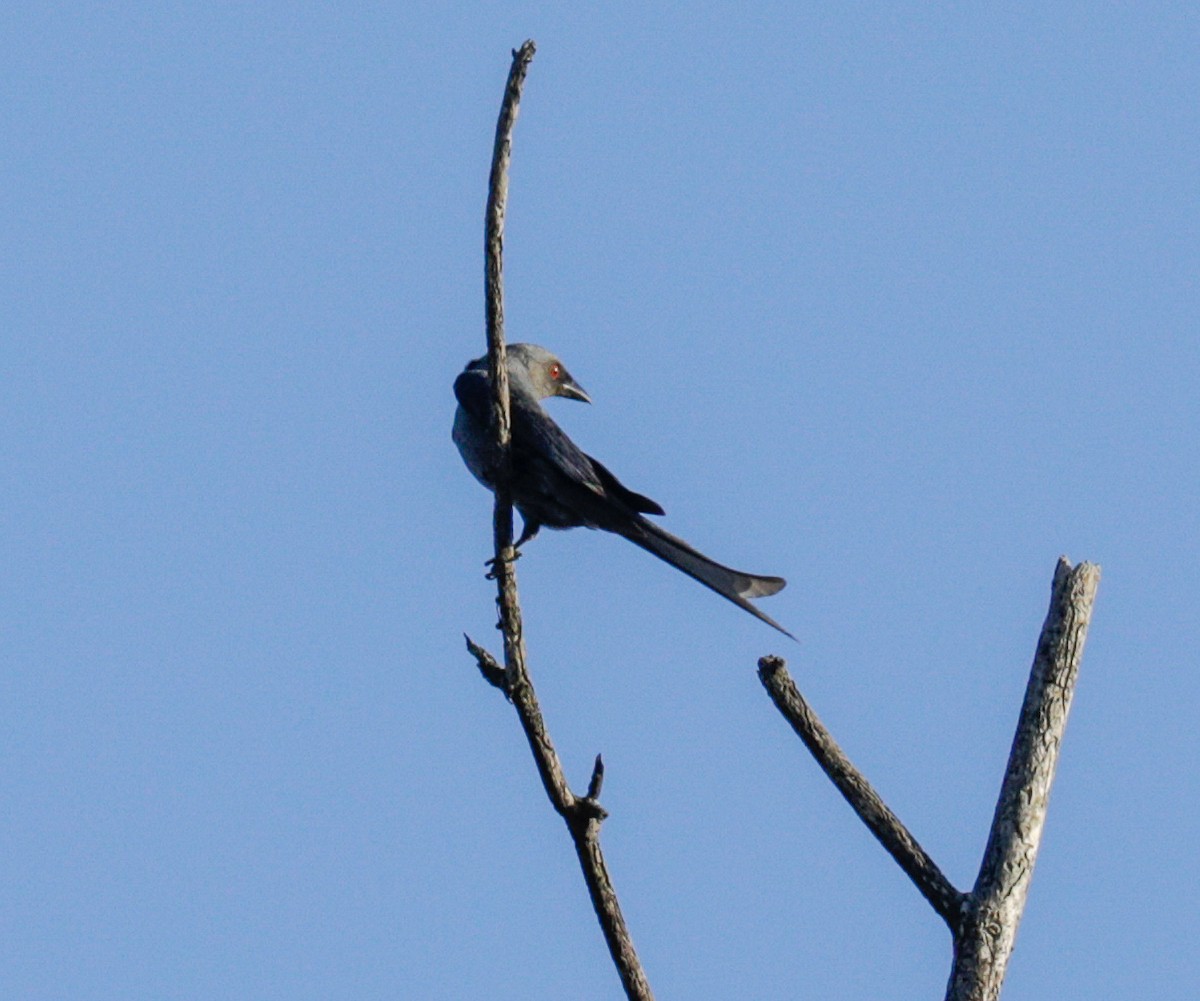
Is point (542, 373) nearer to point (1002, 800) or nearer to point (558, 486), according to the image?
point (558, 486)

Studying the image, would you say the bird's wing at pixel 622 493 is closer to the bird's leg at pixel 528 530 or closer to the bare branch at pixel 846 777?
the bird's leg at pixel 528 530

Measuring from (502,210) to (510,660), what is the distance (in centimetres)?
141

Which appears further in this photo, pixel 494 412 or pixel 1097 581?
pixel 494 412

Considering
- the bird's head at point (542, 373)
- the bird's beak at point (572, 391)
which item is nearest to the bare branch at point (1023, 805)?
the bird's head at point (542, 373)

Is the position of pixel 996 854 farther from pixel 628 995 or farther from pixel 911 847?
pixel 628 995

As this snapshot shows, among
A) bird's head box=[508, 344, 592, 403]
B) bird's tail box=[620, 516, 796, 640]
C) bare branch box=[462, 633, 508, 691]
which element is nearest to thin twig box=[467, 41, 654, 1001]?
bare branch box=[462, 633, 508, 691]

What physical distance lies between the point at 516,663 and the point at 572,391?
4068mm

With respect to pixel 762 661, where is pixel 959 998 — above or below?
below

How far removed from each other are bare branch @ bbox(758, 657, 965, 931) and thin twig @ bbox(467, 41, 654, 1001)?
571mm

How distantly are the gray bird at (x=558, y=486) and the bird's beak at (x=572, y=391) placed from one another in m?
1.46

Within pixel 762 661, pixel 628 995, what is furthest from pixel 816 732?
pixel 628 995

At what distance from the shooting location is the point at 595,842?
16.0 feet

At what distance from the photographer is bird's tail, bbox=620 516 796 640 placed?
649cm

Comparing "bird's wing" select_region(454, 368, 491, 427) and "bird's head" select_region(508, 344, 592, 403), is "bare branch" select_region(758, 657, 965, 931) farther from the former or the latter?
"bird's head" select_region(508, 344, 592, 403)
